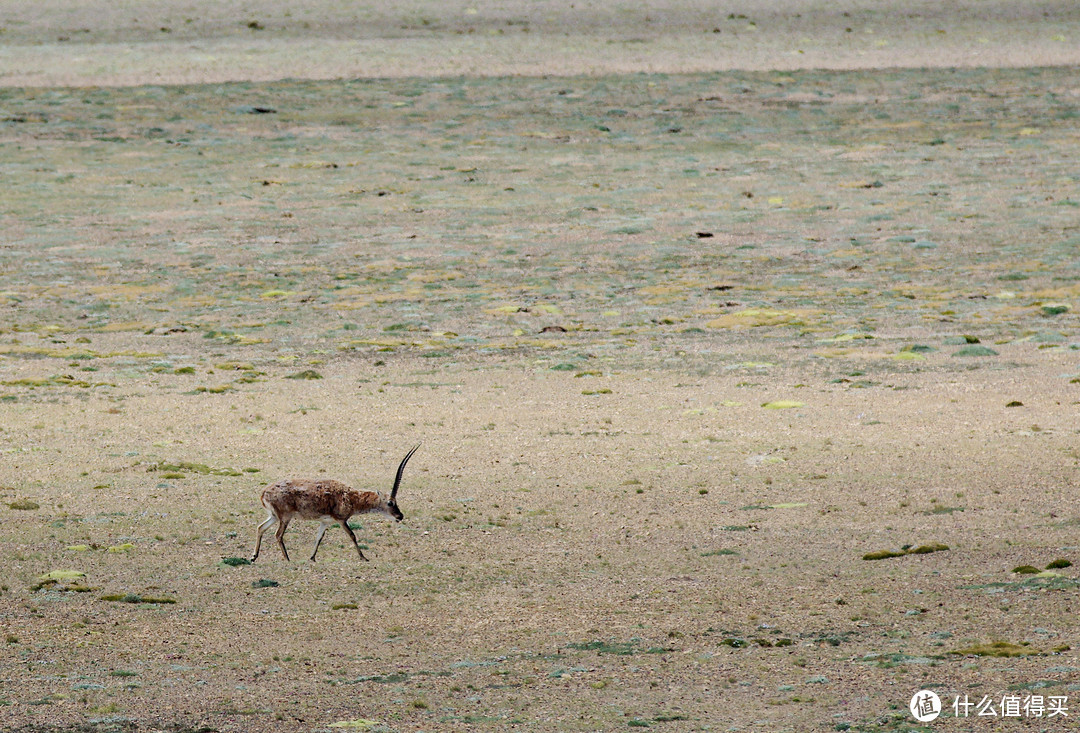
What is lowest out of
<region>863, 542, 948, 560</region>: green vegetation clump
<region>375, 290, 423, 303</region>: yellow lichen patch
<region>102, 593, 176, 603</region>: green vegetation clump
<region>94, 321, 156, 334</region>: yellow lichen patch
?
<region>375, 290, 423, 303</region>: yellow lichen patch

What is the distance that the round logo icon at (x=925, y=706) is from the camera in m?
5.07

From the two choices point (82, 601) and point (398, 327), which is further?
point (398, 327)

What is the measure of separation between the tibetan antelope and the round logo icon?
90.9 inches

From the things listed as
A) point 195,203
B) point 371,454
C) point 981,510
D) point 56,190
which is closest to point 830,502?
point 981,510

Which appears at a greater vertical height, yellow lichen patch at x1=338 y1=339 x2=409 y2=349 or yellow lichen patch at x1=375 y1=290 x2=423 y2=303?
yellow lichen patch at x1=375 y1=290 x2=423 y2=303

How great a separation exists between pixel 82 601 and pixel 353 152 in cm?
1355

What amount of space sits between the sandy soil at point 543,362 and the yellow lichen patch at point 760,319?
8cm

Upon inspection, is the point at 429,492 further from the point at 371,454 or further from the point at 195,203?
the point at 195,203

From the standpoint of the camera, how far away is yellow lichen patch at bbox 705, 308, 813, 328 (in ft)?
42.2

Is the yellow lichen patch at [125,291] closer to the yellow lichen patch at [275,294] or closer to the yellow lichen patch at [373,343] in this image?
the yellow lichen patch at [275,294]

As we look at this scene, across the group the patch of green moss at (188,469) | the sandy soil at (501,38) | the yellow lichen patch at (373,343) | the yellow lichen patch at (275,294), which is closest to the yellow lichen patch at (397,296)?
the yellow lichen patch at (275,294)

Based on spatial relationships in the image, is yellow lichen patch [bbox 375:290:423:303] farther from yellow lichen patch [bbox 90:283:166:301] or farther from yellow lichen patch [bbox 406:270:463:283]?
yellow lichen patch [bbox 90:283:166:301]

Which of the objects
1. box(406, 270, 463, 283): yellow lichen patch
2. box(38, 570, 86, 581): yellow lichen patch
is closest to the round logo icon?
box(38, 570, 86, 581): yellow lichen patch

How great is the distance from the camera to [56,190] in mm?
17875
